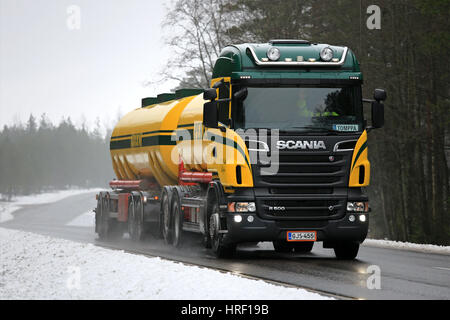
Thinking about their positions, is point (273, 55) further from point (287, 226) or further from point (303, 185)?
point (287, 226)

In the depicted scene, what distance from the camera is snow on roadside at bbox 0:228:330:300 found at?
10.2 meters

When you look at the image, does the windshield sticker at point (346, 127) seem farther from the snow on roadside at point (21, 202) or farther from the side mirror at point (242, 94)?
the snow on roadside at point (21, 202)

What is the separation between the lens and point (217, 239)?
53.1ft

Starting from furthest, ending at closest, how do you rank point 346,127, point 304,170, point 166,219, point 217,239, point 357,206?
point 166,219 → point 217,239 → point 357,206 → point 346,127 → point 304,170

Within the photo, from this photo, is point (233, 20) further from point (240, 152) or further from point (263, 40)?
point (240, 152)

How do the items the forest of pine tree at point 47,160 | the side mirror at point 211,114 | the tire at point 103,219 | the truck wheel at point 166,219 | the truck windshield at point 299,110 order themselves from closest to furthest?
the truck windshield at point 299,110, the side mirror at point 211,114, the truck wheel at point 166,219, the tire at point 103,219, the forest of pine tree at point 47,160

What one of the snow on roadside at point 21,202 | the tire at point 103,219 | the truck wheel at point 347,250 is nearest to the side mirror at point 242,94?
the truck wheel at point 347,250

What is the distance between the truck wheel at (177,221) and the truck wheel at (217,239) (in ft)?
8.16

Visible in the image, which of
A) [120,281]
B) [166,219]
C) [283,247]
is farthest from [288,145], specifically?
[166,219]

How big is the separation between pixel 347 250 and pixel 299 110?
10.6 ft

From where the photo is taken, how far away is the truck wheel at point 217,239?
1603cm

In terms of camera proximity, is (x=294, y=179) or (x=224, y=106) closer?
(x=294, y=179)

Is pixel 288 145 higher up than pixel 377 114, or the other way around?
pixel 377 114

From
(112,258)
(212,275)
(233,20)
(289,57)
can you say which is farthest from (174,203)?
(233,20)
